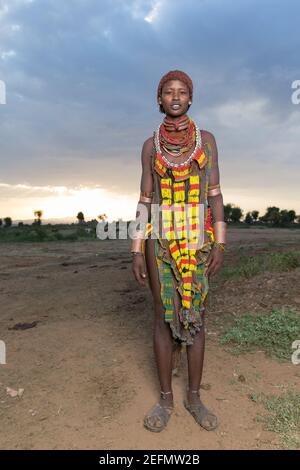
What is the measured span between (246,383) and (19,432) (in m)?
1.75

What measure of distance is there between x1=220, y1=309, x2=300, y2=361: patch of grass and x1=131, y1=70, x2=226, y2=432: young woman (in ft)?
4.23

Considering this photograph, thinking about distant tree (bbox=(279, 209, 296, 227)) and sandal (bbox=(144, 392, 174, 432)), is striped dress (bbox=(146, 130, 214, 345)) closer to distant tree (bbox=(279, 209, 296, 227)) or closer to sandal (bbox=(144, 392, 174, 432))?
sandal (bbox=(144, 392, 174, 432))

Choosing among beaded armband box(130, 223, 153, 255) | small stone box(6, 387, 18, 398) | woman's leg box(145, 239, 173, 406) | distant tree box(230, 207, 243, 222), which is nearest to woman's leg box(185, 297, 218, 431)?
woman's leg box(145, 239, 173, 406)

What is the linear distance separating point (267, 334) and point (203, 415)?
5.47ft

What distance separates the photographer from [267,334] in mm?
4348

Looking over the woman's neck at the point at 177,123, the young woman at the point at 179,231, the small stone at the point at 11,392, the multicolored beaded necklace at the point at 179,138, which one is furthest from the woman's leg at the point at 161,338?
the small stone at the point at 11,392

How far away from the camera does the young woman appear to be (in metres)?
2.85

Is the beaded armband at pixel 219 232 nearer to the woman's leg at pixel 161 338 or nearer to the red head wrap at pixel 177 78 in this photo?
the woman's leg at pixel 161 338

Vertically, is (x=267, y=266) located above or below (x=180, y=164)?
below

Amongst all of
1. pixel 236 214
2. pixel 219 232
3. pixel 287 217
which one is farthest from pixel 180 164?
pixel 236 214

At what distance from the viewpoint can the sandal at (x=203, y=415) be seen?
2.85 meters

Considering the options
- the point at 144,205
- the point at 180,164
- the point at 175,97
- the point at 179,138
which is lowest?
the point at 144,205

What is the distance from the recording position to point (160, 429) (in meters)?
2.82

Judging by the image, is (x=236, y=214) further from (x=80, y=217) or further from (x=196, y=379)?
(x=196, y=379)
